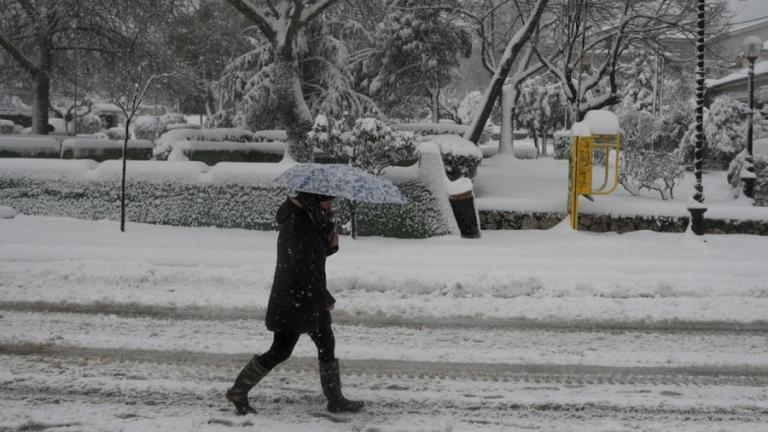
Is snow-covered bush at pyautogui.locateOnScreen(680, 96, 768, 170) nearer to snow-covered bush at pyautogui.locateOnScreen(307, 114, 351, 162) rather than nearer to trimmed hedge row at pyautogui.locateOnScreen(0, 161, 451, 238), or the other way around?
trimmed hedge row at pyautogui.locateOnScreen(0, 161, 451, 238)

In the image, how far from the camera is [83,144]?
2381cm

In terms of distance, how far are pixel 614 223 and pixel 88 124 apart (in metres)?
50.8

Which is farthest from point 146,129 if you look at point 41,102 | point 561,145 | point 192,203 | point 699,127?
point 699,127

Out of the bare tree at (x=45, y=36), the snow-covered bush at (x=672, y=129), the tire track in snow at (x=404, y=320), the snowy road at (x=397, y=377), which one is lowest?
the snowy road at (x=397, y=377)

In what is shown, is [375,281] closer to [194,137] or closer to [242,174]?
[242,174]

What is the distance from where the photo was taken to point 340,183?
15.5 feet

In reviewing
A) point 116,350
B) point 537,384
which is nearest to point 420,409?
point 537,384

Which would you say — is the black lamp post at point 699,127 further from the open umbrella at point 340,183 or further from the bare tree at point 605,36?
the open umbrella at point 340,183

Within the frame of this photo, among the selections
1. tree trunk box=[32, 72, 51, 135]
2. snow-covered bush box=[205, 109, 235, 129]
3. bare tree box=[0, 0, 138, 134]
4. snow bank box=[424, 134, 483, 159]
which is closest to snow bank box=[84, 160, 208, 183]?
snow bank box=[424, 134, 483, 159]

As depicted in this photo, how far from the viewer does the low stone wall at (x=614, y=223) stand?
47.6ft

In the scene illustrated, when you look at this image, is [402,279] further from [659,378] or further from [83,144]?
[83,144]

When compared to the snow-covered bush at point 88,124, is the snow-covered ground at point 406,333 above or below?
below

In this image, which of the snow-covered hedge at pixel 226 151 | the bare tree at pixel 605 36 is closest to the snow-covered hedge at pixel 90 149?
the snow-covered hedge at pixel 226 151

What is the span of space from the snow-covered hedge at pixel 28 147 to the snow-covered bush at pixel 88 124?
34069mm
